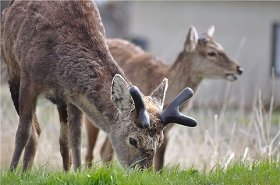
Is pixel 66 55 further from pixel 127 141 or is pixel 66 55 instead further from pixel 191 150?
pixel 191 150

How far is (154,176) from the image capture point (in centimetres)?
817

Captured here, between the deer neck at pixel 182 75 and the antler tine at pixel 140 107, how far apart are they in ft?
14.9

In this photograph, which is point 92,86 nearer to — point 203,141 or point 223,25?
point 203,141

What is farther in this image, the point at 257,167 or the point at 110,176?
the point at 257,167

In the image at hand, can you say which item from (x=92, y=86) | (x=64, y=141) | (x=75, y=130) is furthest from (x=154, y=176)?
(x=64, y=141)

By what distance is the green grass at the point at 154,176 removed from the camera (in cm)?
797

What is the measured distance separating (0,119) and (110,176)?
5544 mm

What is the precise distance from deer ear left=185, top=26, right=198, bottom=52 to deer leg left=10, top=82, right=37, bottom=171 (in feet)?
12.9

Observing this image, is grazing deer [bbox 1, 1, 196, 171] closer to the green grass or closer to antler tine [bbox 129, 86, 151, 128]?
antler tine [bbox 129, 86, 151, 128]

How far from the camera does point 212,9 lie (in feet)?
99.0

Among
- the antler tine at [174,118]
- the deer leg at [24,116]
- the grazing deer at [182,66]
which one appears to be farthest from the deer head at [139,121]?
the grazing deer at [182,66]

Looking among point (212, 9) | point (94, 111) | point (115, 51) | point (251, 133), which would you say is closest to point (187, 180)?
point (94, 111)

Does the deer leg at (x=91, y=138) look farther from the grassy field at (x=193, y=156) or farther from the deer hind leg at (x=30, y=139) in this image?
the deer hind leg at (x=30, y=139)

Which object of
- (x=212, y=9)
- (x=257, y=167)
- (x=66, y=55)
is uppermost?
(x=66, y=55)
